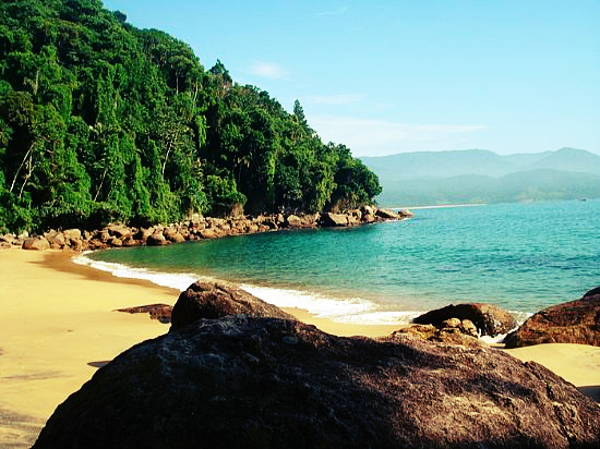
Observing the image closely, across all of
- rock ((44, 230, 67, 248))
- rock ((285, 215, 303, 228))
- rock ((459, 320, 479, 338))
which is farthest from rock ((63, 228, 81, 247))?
rock ((459, 320, 479, 338))

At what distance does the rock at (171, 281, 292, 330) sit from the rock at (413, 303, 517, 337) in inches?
270

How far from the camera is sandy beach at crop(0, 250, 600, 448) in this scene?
6.47m

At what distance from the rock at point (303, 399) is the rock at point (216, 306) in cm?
419

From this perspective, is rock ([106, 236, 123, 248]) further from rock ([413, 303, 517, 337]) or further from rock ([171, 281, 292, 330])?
rock ([171, 281, 292, 330])

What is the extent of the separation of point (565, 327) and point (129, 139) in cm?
6177

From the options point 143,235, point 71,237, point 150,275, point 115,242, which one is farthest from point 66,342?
point 143,235

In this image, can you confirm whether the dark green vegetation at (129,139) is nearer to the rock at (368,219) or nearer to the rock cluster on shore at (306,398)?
the rock at (368,219)

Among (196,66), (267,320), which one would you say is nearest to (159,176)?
(196,66)

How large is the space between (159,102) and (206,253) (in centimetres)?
4313

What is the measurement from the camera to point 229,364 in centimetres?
307

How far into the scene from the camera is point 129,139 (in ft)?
214

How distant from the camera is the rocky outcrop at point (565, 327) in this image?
10.8 meters

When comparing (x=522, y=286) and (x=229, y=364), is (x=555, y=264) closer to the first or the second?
(x=522, y=286)

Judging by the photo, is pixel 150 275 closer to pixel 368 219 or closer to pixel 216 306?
pixel 216 306
